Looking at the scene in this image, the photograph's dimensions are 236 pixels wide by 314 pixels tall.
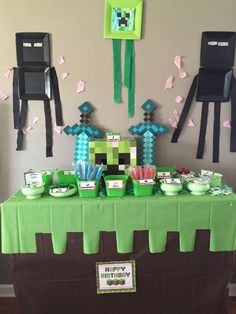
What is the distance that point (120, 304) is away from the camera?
142 cm

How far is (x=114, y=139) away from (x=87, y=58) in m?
0.48

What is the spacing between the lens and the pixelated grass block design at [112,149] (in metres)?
1.46

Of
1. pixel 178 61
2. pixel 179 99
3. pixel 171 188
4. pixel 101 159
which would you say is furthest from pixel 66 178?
pixel 178 61

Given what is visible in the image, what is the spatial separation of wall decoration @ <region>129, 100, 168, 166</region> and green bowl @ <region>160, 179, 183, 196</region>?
0.93 ft

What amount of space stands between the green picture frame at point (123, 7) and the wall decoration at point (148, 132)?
14.3 inches

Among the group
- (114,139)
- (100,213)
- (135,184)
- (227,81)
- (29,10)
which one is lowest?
(100,213)

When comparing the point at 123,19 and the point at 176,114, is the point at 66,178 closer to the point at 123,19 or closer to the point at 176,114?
the point at 176,114

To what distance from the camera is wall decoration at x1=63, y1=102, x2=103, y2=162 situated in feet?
5.26

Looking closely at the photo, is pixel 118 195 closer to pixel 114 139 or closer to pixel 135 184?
pixel 135 184

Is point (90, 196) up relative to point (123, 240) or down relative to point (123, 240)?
up

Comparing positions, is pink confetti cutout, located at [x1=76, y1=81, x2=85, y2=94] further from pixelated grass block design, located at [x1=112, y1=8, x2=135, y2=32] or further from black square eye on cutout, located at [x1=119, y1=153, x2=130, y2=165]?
black square eye on cutout, located at [x1=119, y1=153, x2=130, y2=165]

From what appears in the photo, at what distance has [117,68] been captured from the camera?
62.4 inches

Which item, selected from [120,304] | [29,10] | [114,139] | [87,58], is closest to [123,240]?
[120,304]

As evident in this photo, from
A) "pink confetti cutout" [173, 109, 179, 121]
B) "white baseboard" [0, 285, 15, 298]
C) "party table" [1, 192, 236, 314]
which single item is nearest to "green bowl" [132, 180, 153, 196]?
"party table" [1, 192, 236, 314]
